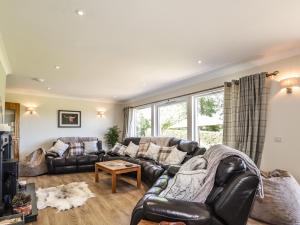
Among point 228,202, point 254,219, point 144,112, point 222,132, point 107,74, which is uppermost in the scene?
point 107,74

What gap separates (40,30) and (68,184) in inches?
123

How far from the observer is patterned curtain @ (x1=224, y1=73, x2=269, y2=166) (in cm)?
332

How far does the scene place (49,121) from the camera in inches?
257

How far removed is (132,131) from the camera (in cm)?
739

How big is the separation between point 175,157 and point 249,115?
1.72 metres

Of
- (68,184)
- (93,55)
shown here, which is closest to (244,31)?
(93,55)

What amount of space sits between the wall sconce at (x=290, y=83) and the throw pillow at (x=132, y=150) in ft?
12.3

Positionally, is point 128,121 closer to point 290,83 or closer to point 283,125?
point 283,125

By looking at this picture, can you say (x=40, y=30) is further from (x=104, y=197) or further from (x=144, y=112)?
(x=144, y=112)

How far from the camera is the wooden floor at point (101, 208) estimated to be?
8.65 feet

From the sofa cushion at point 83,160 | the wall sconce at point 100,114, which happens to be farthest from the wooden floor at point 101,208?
the wall sconce at point 100,114

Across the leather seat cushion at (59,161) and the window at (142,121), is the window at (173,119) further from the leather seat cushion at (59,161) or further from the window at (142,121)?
the leather seat cushion at (59,161)

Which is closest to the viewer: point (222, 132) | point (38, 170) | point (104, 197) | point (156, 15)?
point (156, 15)

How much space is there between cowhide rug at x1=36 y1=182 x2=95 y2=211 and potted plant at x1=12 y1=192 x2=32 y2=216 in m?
0.37
